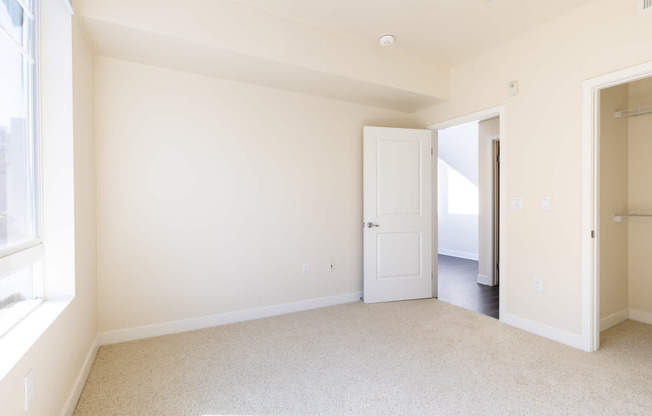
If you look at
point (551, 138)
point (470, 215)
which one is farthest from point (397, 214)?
point (470, 215)

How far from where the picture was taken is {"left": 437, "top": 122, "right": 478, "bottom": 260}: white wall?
6293 millimetres

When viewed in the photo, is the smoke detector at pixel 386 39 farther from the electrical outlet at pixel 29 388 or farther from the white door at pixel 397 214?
the electrical outlet at pixel 29 388

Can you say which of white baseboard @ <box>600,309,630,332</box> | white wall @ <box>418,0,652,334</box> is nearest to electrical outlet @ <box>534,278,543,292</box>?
white wall @ <box>418,0,652,334</box>

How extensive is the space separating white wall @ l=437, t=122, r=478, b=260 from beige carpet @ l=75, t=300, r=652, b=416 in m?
3.79

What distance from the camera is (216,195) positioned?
10.2ft

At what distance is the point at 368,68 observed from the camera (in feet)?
10.3

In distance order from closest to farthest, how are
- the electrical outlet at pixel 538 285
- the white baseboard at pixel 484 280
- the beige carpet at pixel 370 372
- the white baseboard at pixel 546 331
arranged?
the beige carpet at pixel 370 372, the white baseboard at pixel 546 331, the electrical outlet at pixel 538 285, the white baseboard at pixel 484 280

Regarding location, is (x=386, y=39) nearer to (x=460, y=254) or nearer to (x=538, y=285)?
(x=538, y=285)

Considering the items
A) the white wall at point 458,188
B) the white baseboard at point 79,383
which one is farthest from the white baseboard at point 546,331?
the white wall at point 458,188

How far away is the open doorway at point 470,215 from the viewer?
4.36 metres

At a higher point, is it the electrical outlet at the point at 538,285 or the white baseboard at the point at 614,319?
the electrical outlet at the point at 538,285

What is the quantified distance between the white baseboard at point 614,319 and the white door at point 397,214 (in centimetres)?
160

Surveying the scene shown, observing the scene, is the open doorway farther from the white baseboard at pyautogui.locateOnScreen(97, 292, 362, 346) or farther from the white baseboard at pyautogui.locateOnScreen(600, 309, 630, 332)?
the white baseboard at pyautogui.locateOnScreen(97, 292, 362, 346)

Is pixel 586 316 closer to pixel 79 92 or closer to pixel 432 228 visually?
pixel 432 228
